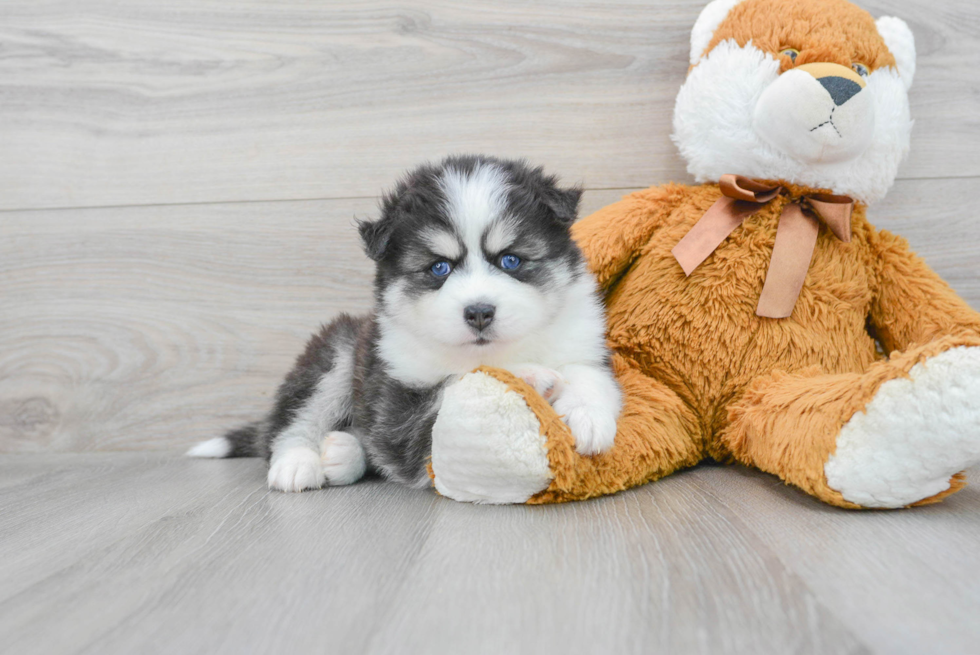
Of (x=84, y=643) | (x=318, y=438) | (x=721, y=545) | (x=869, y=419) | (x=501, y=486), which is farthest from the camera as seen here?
(x=318, y=438)

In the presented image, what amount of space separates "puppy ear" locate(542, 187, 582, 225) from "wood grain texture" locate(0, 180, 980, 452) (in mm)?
887

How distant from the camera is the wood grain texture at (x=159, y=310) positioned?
2410 mm

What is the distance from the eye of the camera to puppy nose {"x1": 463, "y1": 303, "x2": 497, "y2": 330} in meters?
1.51

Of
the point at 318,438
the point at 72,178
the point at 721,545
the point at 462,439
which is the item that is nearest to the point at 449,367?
the point at 462,439

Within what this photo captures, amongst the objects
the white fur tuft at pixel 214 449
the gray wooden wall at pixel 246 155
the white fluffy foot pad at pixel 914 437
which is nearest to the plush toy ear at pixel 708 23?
the gray wooden wall at pixel 246 155

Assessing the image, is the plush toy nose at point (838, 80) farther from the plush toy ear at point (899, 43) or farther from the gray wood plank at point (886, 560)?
the gray wood plank at point (886, 560)

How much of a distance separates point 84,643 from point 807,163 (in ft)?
5.84

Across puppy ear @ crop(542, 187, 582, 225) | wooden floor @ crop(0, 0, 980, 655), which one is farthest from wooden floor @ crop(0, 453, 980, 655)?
puppy ear @ crop(542, 187, 582, 225)

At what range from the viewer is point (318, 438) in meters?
1.99

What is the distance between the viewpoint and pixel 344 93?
2361 mm

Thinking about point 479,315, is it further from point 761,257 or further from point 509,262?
point 761,257

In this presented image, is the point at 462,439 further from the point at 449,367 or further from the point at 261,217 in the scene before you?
the point at 261,217

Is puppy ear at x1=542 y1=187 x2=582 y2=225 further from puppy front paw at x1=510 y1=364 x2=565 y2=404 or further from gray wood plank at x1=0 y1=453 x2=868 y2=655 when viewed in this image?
gray wood plank at x1=0 y1=453 x2=868 y2=655

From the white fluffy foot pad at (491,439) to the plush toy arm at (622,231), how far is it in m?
0.63
